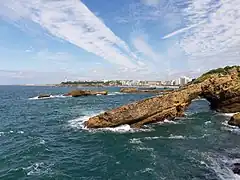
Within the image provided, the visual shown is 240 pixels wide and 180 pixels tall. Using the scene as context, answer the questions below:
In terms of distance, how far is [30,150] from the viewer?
36.1 metres

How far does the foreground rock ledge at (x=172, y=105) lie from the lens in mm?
49125

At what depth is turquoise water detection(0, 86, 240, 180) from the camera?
27.2 metres

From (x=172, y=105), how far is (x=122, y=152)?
75.9 feet

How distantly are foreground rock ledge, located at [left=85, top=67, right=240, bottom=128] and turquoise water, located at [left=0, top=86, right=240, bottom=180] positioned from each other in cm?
222

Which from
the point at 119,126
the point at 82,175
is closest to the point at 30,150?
the point at 82,175

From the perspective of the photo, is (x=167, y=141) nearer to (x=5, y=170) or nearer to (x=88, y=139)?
(x=88, y=139)

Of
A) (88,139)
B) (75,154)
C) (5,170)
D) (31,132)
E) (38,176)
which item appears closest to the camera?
(38,176)

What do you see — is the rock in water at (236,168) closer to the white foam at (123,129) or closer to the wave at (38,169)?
the white foam at (123,129)

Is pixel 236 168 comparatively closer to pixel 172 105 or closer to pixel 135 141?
pixel 135 141

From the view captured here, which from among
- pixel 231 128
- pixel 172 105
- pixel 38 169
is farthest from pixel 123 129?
pixel 38 169

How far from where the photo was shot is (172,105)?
178ft

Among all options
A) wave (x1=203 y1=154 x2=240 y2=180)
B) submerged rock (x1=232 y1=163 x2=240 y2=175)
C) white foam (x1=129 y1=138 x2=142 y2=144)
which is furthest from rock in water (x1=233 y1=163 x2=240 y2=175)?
white foam (x1=129 y1=138 x2=142 y2=144)

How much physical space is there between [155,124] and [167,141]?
12.3 meters

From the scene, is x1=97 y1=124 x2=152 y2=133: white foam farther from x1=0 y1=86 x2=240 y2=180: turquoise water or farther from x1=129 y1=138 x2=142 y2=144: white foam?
x1=129 y1=138 x2=142 y2=144: white foam
